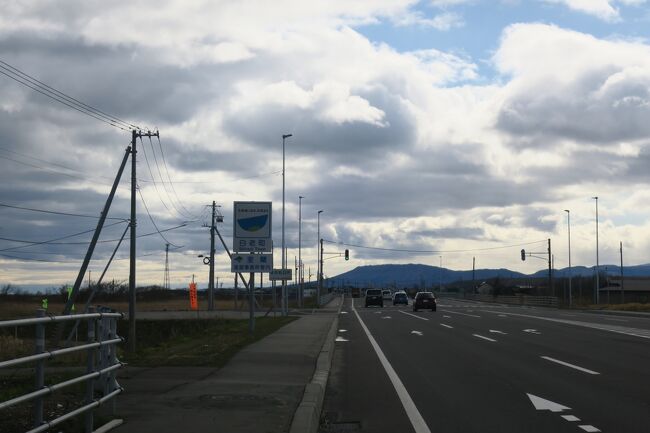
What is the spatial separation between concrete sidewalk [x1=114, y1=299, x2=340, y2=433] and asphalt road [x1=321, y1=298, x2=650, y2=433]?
718mm

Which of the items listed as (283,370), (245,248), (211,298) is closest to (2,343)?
(245,248)

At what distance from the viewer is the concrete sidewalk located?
8109 millimetres

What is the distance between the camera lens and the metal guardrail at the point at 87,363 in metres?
5.89

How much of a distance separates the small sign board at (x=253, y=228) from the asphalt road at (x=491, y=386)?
4.94 meters

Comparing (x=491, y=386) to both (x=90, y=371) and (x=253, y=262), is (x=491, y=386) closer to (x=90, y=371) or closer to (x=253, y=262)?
(x=90, y=371)

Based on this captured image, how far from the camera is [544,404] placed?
1051cm

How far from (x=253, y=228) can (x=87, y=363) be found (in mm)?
17955

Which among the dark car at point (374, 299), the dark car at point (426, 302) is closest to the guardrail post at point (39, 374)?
the dark car at point (426, 302)

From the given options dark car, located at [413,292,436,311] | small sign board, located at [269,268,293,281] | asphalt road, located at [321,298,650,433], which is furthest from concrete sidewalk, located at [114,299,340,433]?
dark car, located at [413,292,436,311]

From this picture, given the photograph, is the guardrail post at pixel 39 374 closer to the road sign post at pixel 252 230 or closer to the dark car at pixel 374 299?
→ the road sign post at pixel 252 230

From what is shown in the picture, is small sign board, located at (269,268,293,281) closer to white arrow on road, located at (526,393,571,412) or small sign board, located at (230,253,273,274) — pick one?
small sign board, located at (230,253,273,274)

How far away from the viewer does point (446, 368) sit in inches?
607

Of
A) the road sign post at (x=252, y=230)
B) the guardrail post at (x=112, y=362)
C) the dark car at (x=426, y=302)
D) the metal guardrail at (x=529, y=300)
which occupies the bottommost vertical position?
the metal guardrail at (x=529, y=300)

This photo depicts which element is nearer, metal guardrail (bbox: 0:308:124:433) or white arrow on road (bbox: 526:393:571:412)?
metal guardrail (bbox: 0:308:124:433)
